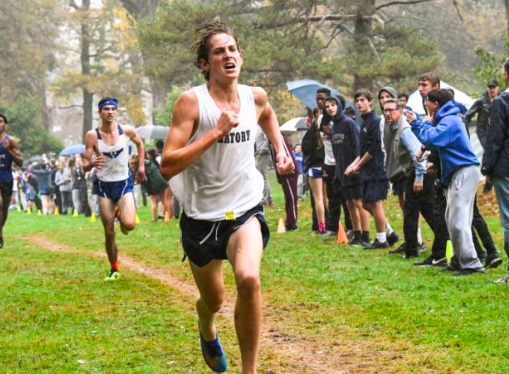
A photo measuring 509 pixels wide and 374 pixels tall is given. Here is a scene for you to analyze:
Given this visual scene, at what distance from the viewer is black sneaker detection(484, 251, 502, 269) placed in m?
11.4

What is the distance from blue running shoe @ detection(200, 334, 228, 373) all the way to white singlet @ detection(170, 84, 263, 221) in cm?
96

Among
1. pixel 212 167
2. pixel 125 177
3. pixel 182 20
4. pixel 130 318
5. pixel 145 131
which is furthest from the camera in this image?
pixel 145 131

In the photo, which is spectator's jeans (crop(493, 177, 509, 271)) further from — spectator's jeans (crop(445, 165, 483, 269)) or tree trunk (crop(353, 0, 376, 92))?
tree trunk (crop(353, 0, 376, 92))

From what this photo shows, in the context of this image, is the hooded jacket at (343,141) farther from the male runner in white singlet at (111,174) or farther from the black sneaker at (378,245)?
the male runner in white singlet at (111,174)

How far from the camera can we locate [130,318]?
9.08 m

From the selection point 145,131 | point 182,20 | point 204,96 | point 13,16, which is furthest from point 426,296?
point 13,16

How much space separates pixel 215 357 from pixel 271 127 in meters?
1.63

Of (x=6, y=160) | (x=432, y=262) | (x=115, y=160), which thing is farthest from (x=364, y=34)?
(x=115, y=160)

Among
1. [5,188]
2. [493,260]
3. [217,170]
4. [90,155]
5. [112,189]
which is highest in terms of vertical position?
[217,170]

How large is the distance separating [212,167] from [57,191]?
31734 millimetres

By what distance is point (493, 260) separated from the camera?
37.5 feet

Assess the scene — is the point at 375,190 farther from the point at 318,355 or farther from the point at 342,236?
the point at 318,355

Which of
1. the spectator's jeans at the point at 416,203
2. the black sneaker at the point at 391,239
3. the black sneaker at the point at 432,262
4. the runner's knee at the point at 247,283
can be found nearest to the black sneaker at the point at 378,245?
the black sneaker at the point at 391,239

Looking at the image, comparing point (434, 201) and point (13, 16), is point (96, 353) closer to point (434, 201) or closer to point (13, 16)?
point (434, 201)
